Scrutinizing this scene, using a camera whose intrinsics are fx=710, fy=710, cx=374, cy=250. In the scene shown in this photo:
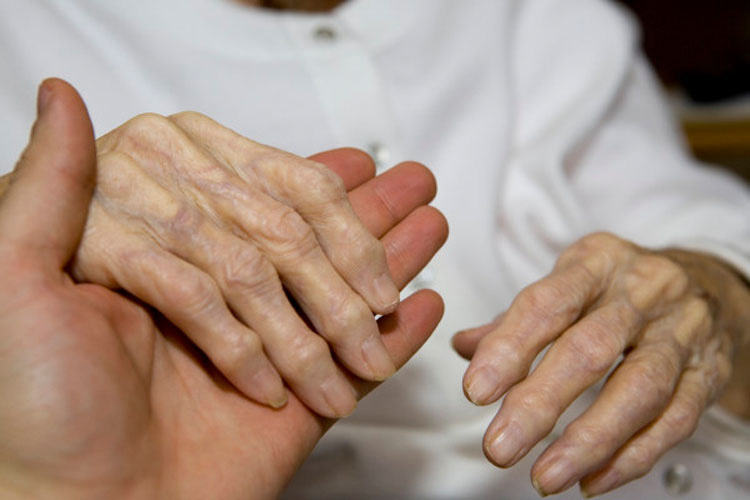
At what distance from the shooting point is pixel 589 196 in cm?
88

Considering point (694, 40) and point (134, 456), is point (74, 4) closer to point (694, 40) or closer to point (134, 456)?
point (134, 456)

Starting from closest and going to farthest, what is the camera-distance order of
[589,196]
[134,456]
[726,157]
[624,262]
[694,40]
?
[134,456] → [624,262] → [589,196] → [726,157] → [694,40]

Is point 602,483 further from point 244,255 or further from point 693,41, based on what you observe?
point 693,41

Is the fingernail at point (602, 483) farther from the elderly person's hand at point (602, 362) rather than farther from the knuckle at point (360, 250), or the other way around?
the knuckle at point (360, 250)

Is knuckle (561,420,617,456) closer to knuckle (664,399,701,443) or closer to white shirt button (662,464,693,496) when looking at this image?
knuckle (664,399,701,443)

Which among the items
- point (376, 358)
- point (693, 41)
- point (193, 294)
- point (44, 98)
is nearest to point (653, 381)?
point (376, 358)

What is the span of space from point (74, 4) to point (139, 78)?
0.09m

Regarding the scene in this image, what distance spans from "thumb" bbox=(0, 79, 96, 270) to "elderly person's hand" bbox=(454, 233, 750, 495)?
25 centimetres

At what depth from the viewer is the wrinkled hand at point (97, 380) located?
0.35 m

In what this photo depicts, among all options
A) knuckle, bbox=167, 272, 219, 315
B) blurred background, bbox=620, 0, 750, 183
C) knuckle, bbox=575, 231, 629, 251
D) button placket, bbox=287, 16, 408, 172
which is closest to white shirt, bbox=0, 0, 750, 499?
button placket, bbox=287, 16, 408, 172

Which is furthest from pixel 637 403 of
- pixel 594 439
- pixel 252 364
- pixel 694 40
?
pixel 694 40

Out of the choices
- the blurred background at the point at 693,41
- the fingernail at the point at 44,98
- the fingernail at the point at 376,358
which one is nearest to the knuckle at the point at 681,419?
the fingernail at the point at 376,358

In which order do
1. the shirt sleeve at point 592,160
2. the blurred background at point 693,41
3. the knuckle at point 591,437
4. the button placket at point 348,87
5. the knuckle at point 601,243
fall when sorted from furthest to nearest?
the blurred background at point 693,41 < the shirt sleeve at point 592,160 < the button placket at point 348,87 < the knuckle at point 601,243 < the knuckle at point 591,437

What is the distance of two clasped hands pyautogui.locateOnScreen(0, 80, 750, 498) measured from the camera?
359mm
